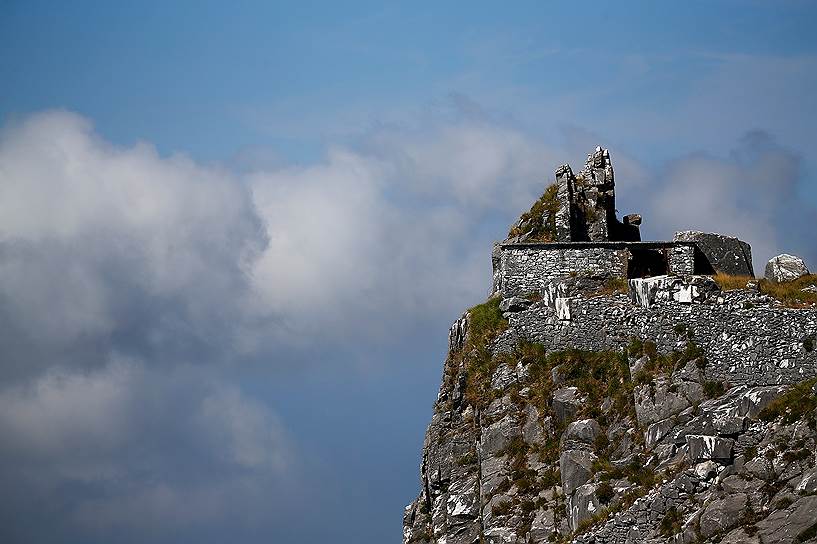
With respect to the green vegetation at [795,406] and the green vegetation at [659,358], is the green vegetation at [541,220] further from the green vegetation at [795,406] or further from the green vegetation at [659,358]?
the green vegetation at [795,406]

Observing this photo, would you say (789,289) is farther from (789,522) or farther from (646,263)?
(789,522)

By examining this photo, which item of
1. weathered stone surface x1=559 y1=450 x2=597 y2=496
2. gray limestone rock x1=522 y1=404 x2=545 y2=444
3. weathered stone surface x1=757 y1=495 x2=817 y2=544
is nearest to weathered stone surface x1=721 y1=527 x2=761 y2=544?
weathered stone surface x1=757 y1=495 x2=817 y2=544

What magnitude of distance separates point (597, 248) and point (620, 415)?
9.58m

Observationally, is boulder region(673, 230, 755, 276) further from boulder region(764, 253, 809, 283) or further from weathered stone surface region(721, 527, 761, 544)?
weathered stone surface region(721, 527, 761, 544)

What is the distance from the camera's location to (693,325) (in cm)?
5650

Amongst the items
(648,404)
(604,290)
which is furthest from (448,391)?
(648,404)

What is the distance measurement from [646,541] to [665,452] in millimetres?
3355

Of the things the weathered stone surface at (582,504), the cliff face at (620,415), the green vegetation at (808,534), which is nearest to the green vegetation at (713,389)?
the cliff face at (620,415)

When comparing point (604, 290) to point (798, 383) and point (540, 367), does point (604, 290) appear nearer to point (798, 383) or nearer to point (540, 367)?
point (540, 367)

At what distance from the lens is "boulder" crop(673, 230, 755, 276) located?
67188 millimetres

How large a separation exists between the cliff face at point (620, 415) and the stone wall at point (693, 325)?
48mm

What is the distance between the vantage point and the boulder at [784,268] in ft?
192

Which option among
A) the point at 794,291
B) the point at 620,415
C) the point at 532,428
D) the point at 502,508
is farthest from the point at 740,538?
the point at 532,428

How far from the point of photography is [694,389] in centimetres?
5506
